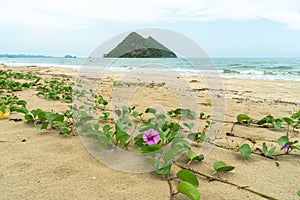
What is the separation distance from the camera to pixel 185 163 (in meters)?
1.35

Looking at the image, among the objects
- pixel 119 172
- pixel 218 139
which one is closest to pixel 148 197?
pixel 119 172

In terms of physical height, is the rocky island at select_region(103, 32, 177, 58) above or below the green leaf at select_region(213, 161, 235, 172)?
above

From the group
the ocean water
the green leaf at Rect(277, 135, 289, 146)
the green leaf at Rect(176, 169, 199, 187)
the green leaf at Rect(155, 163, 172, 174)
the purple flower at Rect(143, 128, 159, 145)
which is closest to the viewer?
the green leaf at Rect(176, 169, 199, 187)

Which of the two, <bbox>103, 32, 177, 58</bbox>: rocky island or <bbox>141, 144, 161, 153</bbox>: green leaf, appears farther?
<bbox>103, 32, 177, 58</bbox>: rocky island

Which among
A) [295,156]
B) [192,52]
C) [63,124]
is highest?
[192,52]

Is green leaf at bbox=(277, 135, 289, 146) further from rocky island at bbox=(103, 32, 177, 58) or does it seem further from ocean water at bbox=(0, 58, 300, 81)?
rocky island at bbox=(103, 32, 177, 58)

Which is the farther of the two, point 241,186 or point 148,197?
point 241,186

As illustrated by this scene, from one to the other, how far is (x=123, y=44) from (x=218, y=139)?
1000 mm

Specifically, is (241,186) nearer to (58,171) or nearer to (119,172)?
(119,172)

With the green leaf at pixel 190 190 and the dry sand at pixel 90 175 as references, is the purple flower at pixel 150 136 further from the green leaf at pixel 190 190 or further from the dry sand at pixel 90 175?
the green leaf at pixel 190 190

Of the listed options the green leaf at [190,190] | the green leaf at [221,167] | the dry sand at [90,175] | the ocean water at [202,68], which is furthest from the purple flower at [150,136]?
the ocean water at [202,68]

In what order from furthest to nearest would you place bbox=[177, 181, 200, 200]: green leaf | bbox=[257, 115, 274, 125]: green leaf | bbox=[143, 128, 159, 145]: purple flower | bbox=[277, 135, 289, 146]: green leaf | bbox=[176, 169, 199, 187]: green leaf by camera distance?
bbox=[257, 115, 274, 125]: green leaf < bbox=[277, 135, 289, 146]: green leaf < bbox=[143, 128, 159, 145]: purple flower < bbox=[176, 169, 199, 187]: green leaf < bbox=[177, 181, 200, 200]: green leaf

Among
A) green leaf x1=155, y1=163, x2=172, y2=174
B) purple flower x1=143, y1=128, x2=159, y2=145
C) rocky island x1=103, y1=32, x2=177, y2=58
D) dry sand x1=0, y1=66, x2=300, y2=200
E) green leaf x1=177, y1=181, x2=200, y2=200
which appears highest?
rocky island x1=103, y1=32, x2=177, y2=58

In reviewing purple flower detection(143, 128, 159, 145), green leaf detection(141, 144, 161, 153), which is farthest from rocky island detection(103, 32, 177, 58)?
green leaf detection(141, 144, 161, 153)
